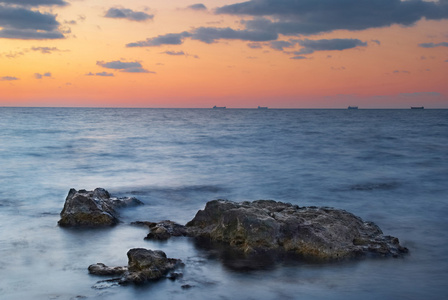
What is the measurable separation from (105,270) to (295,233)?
3.72 meters

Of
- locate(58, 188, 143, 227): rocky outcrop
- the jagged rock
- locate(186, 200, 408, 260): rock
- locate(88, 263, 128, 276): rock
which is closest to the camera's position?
locate(88, 263, 128, 276): rock

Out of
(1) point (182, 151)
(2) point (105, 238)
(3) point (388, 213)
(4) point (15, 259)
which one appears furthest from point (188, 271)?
(1) point (182, 151)

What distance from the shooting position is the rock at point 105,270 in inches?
313

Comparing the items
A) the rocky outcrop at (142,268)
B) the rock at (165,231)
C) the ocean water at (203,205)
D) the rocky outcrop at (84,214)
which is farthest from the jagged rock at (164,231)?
the rocky outcrop at (142,268)

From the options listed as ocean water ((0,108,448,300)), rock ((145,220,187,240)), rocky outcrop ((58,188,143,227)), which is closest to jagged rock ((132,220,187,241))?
rock ((145,220,187,240))

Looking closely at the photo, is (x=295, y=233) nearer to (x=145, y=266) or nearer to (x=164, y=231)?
(x=164, y=231)

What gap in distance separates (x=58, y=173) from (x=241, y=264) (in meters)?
15.1

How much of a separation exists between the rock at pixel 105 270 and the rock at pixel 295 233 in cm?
245

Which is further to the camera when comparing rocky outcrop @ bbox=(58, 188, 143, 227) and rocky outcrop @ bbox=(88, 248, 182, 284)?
rocky outcrop @ bbox=(58, 188, 143, 227)

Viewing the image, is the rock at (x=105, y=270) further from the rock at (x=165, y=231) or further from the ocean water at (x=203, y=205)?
the rock at (x=165, y=231)

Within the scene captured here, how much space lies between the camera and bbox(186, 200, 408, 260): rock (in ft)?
30.1

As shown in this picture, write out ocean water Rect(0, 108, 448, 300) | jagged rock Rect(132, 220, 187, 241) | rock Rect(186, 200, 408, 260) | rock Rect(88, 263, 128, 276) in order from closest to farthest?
ocean water Rect(0, 108, 448, 300)
rock Rect(88, 263, 128, 276)
rock Rect(186, 200, 408, 260)
jagged rock Rect(132, 220, 187, 241)

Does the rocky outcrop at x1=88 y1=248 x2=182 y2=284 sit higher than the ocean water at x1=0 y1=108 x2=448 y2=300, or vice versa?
the rocky outcrop at x1=88 y1=248 x2=182 y2=284

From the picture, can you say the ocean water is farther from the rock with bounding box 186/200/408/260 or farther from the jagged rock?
the rock with bounding box 186/200/408/260
